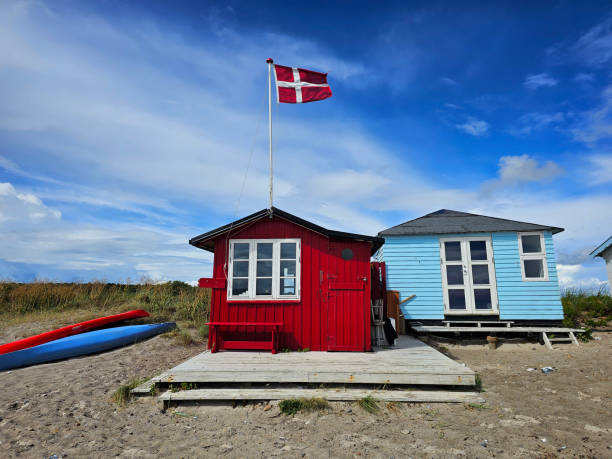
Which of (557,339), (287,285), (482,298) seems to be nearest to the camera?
(287,285)

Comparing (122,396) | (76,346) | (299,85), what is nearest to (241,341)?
(122,396)

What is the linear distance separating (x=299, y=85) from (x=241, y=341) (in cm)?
605

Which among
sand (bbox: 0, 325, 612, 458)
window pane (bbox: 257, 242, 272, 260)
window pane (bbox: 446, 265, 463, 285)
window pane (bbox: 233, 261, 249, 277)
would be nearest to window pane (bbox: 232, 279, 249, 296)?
window pane (bbox: 233, 261, 249, 277)

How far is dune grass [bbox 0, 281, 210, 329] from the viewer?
13.1m

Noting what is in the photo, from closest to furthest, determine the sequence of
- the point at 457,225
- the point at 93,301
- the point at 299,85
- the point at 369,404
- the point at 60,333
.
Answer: the point at 369,404 < the point at 299,85 < the point at 60,333 < the point at 457,225 < the point at 93,301

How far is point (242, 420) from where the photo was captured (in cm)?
477

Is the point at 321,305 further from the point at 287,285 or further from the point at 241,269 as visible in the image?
the point at 241,269

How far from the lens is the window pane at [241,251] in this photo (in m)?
7.61

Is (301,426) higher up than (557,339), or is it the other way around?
(557,339)

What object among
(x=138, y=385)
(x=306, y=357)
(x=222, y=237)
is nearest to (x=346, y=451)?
(x=306, y=357)

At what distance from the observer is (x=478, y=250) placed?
35.8 feet

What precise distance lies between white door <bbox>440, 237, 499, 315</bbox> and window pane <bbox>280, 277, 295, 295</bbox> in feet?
18.6

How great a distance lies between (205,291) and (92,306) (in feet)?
15.0

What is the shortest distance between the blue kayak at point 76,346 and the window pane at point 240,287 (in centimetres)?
428
